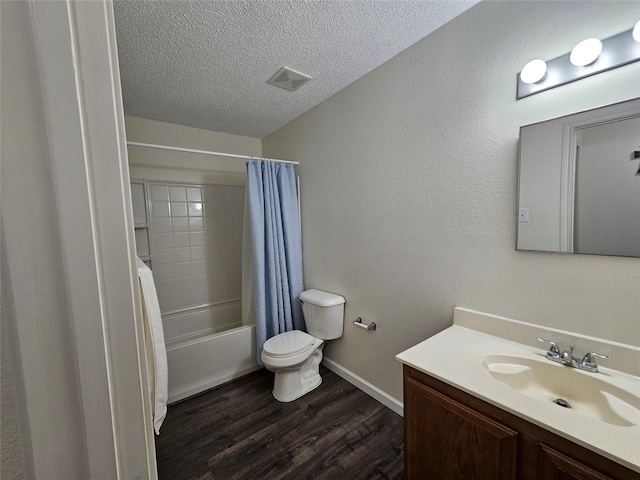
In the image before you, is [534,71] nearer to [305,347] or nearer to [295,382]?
[305,347]

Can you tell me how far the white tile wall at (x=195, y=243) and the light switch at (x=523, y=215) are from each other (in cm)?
261

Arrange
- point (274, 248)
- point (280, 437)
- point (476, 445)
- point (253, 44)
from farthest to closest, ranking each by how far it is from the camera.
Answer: point (274, 248), point (280, 437), point (253, 44), point (476, 445)

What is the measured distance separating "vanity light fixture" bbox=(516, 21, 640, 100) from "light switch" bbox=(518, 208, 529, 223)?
0.50 meters

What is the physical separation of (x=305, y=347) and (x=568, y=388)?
1462 mm

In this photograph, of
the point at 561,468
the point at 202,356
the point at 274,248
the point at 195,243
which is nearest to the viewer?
the point at 561,468

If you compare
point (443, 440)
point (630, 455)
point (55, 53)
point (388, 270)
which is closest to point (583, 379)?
point (630, 455)

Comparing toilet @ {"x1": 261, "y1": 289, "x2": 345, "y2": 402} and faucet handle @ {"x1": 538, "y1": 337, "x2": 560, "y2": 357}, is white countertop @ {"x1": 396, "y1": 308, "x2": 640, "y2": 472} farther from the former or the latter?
toilet @ {"x1": 261, "y1": 289, "x2": 345, "y2": 402}

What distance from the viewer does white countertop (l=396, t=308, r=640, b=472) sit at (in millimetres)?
688

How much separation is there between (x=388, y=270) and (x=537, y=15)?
4.58 feet

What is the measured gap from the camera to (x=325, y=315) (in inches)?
80.8

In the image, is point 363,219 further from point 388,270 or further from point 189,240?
point 189,240

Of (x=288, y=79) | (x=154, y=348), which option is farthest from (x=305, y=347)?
(x=288, y=79)

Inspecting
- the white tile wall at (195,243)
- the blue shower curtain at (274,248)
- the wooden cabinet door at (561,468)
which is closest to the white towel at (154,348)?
the blue shower curtain at (274,248)

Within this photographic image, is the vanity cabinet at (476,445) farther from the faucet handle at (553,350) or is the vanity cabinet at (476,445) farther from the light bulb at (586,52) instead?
the light bulb at (586,52)
